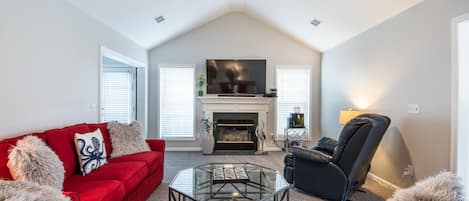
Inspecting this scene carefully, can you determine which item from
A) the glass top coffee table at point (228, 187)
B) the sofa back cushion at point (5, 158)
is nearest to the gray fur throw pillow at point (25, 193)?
the sofa back cushion at point (5, 158)

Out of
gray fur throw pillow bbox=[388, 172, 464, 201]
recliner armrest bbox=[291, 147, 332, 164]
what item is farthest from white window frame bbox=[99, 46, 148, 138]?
gray fur throw pillow bbox=[388, 172, 464, 201]

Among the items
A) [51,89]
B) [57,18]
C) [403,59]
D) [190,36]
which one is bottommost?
[51,89]

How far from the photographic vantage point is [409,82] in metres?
3.83

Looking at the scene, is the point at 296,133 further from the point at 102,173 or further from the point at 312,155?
the point at 102,173

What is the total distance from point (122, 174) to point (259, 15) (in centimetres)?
499

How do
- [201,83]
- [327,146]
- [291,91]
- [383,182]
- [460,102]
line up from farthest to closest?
[291,91]
[201,83]
[327,146]
[383,182]
[460,102]

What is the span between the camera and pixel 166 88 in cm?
712

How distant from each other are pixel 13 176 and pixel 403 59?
14.4 feet

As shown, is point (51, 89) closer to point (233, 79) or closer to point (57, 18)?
point (57, 18)

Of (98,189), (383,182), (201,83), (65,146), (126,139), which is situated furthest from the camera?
(201,83)

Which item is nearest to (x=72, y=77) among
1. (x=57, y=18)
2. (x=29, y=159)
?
(x=57, y=18)

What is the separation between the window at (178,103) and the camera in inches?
281

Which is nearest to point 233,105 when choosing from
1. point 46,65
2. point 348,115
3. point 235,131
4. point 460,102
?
point 235,131

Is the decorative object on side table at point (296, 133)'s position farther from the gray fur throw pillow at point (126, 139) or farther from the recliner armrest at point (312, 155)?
the gray fur throw pillow at point (126, 139)
